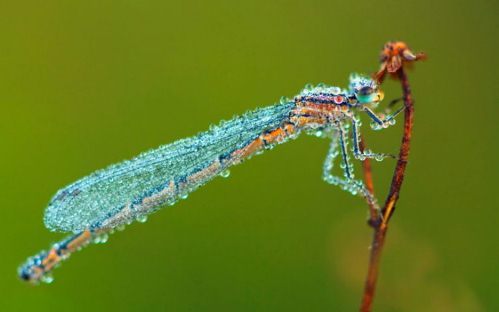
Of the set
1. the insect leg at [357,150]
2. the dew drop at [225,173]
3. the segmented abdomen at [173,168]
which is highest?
the segmented abdomen at [173,168]

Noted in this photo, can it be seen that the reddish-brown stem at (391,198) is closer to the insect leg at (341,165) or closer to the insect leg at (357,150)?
the insect leg at (357,150)

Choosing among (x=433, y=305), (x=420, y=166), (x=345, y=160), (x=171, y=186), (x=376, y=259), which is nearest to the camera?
(x=376, y=259)

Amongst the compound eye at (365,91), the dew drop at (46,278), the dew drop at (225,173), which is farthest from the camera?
the dew drop at (225,173)

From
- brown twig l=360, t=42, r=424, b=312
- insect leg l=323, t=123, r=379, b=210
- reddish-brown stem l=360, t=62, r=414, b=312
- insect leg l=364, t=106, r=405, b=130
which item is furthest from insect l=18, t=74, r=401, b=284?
reddish-brown stem l=360, t=62, r=414, b=312

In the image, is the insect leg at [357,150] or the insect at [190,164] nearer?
the insect leg at [357,150]

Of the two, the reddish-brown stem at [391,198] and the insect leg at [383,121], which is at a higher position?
the insect leg at [383,121]

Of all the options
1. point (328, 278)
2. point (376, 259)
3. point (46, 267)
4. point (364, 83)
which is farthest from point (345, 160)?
point (46, 267)

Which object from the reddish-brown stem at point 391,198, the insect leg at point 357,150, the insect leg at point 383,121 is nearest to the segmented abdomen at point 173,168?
the insect leg at point 357,150

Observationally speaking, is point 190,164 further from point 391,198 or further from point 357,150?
point 391,198

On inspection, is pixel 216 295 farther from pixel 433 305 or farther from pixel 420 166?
pixel 420 166
